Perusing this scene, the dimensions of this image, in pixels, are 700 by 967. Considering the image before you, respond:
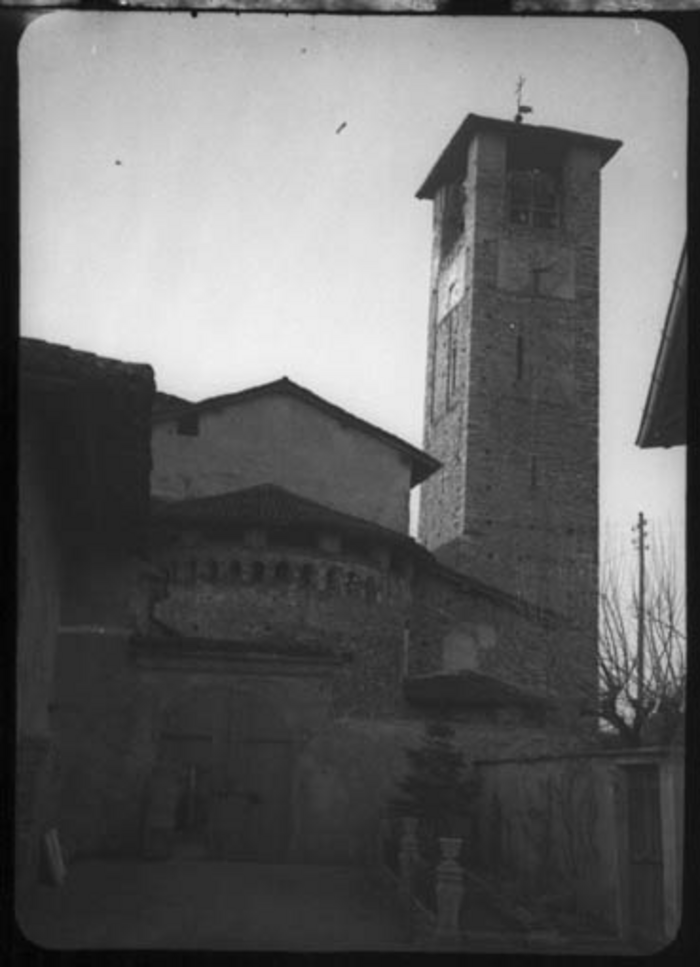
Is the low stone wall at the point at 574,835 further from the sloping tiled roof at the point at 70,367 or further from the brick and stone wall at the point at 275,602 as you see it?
the sloping tiled roof at the point at 70,367

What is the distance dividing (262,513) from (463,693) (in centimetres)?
421

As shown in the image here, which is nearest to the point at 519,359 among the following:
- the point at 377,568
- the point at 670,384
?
the point at 377,568

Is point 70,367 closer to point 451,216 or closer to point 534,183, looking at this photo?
point 534,183

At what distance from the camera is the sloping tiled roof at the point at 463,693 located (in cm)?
1770

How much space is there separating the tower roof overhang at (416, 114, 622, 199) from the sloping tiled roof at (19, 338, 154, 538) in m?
22.6

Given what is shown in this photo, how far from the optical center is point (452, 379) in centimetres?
2989

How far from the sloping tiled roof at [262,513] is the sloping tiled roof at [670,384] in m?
11.6

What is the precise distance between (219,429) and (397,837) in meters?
10.9

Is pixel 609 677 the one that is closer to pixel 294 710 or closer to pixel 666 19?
pixel 294 710

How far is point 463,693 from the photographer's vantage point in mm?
17719

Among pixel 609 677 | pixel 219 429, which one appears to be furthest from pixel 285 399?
pixel 609 677

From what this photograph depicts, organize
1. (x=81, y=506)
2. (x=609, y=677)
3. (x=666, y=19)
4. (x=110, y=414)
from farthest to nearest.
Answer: (x=609, y=677)
(x=81, y=506)
(x=110, y=414)
(x=666, y=19)

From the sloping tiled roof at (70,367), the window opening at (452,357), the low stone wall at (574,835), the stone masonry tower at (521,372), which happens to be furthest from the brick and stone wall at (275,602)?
the sloping tiled roof at (70,367)

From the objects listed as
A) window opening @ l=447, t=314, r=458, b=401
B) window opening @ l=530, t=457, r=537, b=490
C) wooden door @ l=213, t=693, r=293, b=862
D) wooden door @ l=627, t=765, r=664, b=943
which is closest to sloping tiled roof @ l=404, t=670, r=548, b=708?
wooden door @ l=213, t=693, r=293, b=862
